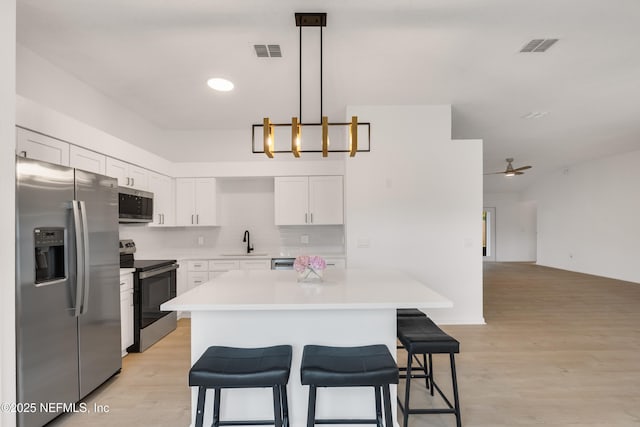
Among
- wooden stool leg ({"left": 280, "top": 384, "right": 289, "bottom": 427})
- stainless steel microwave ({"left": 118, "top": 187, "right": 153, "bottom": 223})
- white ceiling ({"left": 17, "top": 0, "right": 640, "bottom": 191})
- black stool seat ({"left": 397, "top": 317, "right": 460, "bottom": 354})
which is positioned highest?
white ceiling ({"left": 17, "top": 0, "right": 640, "bottom": 191})

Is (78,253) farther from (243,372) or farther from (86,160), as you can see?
(243,372)

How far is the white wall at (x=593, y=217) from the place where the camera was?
6.82m

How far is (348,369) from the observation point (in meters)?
1.60

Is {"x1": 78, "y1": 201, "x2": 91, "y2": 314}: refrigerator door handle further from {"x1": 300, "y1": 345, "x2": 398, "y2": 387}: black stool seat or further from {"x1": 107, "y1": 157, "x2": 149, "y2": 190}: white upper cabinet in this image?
{"x1": 300, "y1": 345, "x2": 398, "y2": 387}: black stool seat

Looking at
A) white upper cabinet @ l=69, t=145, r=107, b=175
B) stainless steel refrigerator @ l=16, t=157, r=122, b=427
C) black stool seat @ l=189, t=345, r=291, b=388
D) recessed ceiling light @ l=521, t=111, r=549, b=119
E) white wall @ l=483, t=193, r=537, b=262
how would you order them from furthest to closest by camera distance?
1. white wall @ l=483, t=193, r=537, b=262
2. recessed ceiling light @ l=521, t=111, r=549, b=119
3. white upper cabinet @ l=69, t=145, r=107, b=175
4. stainless steel refrigerator @ l=16, t=157, r=122, b=427
5. black stool seat @ l=189, t=345, r=291, b=388

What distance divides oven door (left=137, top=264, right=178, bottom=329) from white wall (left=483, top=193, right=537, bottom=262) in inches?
400

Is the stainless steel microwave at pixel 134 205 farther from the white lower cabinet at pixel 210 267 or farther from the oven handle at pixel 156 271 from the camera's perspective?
the white lower cabinet at pixel 210 267

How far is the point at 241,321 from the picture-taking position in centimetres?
201

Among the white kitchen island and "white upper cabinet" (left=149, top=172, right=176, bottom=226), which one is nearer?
the white kitchen island

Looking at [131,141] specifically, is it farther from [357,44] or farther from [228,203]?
[357,44]

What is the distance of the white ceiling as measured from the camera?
2273 mm

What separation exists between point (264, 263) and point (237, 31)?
9.50 feet

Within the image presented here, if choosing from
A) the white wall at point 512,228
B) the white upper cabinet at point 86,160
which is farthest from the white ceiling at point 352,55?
the white wall at point 512,228

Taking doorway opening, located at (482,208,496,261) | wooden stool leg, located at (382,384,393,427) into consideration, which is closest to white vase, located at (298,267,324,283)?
wooden stool leg, located at (382,384,393,427)
